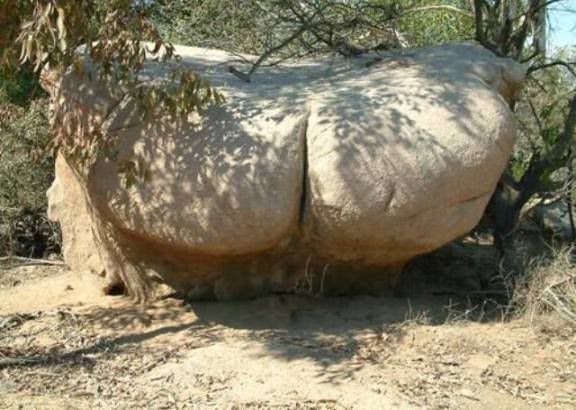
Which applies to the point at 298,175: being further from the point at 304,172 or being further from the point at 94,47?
the point at 94,47

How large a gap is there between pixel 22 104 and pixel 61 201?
1883 mm

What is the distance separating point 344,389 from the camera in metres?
4.09

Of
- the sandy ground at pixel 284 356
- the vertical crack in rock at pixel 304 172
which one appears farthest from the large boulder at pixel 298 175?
the sandy ground at pixel 284 356

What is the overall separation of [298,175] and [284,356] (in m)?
1.02

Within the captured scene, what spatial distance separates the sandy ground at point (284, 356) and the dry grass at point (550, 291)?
0.32 ft

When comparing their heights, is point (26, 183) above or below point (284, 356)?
above

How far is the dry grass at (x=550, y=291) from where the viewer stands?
497 centimetres

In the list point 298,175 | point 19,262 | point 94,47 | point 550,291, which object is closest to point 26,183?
point 19,262

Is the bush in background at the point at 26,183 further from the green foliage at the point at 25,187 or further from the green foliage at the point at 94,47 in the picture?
the green foliage at the point at 94,47

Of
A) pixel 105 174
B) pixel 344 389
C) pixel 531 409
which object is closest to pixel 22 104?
pixel 105 174

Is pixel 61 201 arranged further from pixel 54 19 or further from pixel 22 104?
pixel 54 19

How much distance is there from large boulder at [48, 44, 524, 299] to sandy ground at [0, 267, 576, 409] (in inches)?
13.6

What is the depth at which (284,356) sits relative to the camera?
175 inches

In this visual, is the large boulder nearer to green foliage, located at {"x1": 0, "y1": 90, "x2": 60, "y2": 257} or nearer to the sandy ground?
the sandy ground
